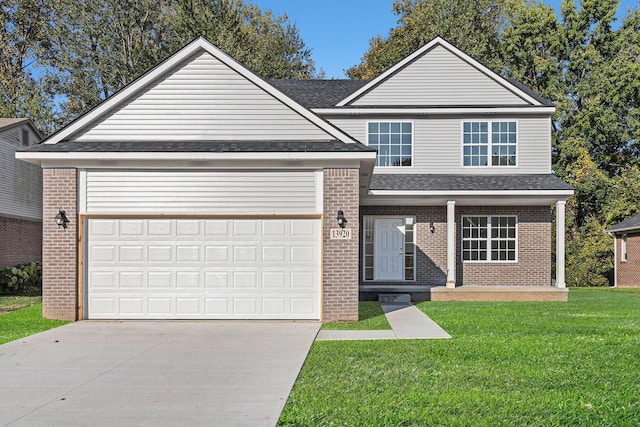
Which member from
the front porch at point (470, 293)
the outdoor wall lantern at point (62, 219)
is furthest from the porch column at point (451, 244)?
the outdoor wall lantern at point (62, 219)

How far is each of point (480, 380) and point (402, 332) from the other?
367 centimetres

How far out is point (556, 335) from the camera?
9.87 m

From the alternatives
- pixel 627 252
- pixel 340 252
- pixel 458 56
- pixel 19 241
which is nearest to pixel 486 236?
pixel 458 56

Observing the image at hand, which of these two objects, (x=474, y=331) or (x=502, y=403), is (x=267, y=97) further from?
(x=502, y=403)

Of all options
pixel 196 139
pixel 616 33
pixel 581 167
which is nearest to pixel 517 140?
pixel 196 139

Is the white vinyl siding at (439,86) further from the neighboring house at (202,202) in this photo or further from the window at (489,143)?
the neighboring house at (202,202)

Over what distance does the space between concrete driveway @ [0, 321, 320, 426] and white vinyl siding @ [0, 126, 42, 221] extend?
14.4 metres

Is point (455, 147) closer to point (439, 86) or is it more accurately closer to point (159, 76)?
point (439, 86)

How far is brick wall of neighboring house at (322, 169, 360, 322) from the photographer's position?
1150 cm

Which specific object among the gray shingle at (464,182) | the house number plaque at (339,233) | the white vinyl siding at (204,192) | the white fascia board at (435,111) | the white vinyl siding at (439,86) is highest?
the white vinyl siding at (439,86)

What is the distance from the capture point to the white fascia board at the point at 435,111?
1794 centimetres

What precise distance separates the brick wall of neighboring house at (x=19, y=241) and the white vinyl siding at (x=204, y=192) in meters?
13.0

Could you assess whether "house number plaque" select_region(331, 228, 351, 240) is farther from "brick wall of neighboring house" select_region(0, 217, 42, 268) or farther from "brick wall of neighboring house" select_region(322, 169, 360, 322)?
"brick wall of neighboring house" select_region(0, 217, 42, 268)

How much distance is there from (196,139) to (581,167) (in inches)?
1051
